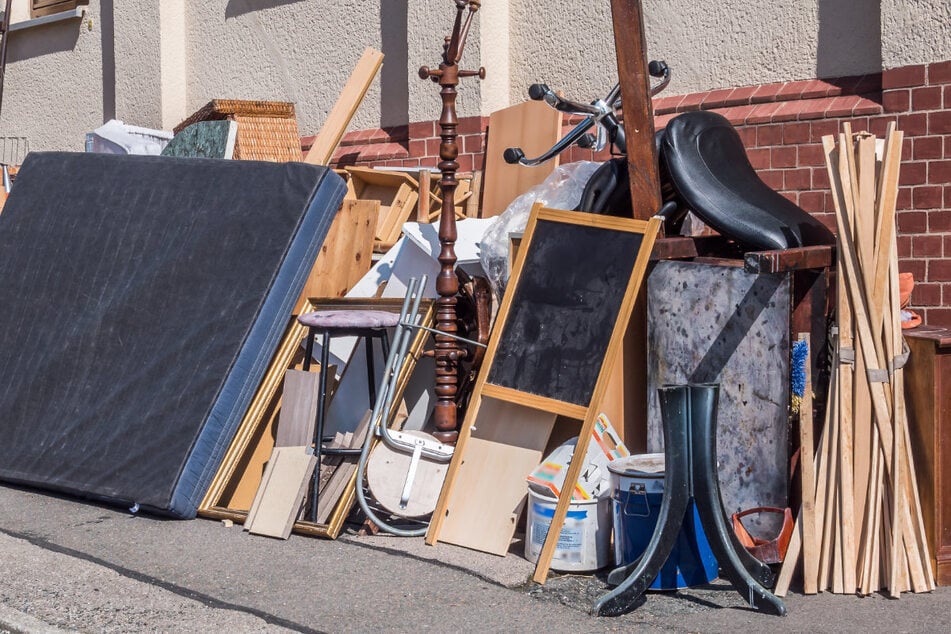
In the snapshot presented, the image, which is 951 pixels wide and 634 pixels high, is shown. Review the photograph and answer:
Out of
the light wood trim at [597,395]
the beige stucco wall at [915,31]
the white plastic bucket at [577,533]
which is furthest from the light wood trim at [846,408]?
the beige stucco wall at [915,31]

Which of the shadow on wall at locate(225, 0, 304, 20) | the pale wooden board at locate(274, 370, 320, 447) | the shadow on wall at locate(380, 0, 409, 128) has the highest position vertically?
the shadow on wall at locate(225, 0, 304, 20)

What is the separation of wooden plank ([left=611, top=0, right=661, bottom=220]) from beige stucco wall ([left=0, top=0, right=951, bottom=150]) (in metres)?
1.65

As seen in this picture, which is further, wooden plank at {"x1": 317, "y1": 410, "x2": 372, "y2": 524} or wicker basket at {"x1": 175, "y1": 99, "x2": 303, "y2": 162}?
wicker basket at {"x1": 175, "y1": 99, "x2": 303, "y2": 162}

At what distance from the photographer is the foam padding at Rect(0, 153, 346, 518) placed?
18.1 feet

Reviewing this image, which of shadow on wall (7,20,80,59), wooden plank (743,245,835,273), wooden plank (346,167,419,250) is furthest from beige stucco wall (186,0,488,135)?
wooden plank (743,245,835,273)

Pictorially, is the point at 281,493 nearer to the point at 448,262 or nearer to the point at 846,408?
the point at 448,262

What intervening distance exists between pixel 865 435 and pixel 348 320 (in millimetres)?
2398

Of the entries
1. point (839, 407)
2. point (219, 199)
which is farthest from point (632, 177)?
point (219, 199)

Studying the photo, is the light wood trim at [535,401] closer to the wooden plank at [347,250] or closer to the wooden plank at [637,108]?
the wooden plank at [637,108]

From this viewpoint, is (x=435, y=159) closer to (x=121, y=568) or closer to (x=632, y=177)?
(x=632, y=177)

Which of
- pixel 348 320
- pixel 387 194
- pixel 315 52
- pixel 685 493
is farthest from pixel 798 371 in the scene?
pixel 315 52

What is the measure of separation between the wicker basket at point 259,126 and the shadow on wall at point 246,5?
46.3 inches

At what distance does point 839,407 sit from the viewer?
171 inches

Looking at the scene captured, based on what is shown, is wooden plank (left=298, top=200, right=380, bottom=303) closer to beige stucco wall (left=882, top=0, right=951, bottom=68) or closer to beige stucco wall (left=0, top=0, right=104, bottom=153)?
beige stucco wall (left=882, top=0, right=951, bottom=68)
